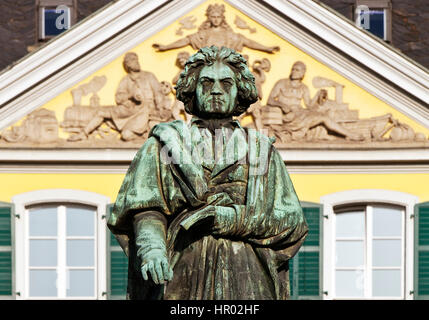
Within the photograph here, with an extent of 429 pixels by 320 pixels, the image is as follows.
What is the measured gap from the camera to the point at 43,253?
26312 millimetres

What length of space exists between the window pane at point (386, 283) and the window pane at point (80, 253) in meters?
3.77

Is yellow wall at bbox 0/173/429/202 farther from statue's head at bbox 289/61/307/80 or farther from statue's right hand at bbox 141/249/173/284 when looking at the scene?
statue's right hand at bbox 141/249/173/284

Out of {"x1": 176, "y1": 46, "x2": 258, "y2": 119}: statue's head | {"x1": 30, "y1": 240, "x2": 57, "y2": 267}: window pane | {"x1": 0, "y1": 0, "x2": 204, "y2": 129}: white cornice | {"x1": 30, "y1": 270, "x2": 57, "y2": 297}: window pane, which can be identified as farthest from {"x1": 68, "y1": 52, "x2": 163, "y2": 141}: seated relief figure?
{"x1": 176, "y1": 46, "x2": 258, "y2": 119}: statue's head

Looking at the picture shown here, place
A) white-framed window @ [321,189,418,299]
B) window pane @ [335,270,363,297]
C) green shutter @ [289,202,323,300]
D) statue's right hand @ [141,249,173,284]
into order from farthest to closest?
window pane @ [335,270,363,297] → white-framed window @ [321,189,418,299] → green shutter @ [289,202,323,300] → statue's right hand @ [141,249,173,284]

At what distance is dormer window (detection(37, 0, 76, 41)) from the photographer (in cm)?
2848

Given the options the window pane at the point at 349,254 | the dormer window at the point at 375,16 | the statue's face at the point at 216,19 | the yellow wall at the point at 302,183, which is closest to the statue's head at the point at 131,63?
the statue's face at the point at 216,19

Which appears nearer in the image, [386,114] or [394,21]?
[386,114]

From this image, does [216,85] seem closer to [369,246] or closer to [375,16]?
[369,246]

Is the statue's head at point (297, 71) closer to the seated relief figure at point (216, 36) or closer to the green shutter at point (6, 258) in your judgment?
the seated relief figure at point (216, 36)

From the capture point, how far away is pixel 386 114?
26328 millimetres

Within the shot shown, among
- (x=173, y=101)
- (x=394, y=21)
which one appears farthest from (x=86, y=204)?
(x=394, y=21)

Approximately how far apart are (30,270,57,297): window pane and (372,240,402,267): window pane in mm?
4260
